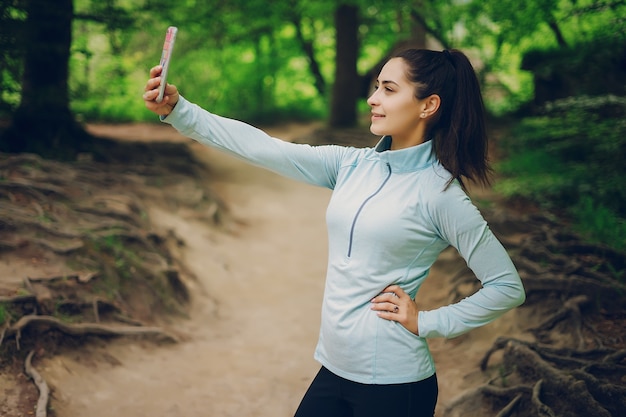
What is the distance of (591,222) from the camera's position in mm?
7156

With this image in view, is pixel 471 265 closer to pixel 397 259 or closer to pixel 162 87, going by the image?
pixel 397 259

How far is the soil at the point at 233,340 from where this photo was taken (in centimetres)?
457

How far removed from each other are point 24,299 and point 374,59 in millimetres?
16780

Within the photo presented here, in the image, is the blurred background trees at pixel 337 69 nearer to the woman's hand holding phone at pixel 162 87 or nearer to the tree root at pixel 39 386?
the woman's hand holding phone at pixel 162 87

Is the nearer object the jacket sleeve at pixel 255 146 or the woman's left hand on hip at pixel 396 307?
the woman's left hand on hip at pixel 396 307

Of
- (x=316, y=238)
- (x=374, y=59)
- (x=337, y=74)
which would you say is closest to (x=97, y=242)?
(x=316, y=238)

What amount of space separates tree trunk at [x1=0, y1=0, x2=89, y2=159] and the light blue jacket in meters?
6.72

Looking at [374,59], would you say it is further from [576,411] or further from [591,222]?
[576,411]

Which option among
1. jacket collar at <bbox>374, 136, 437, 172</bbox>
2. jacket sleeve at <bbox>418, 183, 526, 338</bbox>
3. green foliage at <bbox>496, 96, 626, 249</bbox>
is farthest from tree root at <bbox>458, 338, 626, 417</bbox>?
green foliage at <bbox>496, 96, 626, 249</bbox>

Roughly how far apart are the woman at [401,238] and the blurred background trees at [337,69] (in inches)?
122

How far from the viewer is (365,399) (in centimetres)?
224

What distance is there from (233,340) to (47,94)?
171 inches

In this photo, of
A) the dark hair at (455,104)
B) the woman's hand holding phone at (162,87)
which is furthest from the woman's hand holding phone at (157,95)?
the dark hair at (455,104)

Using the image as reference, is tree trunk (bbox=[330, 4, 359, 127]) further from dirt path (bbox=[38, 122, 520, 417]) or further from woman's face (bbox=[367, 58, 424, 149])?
woman's face (bbox=[367, 58, 424, 149])
